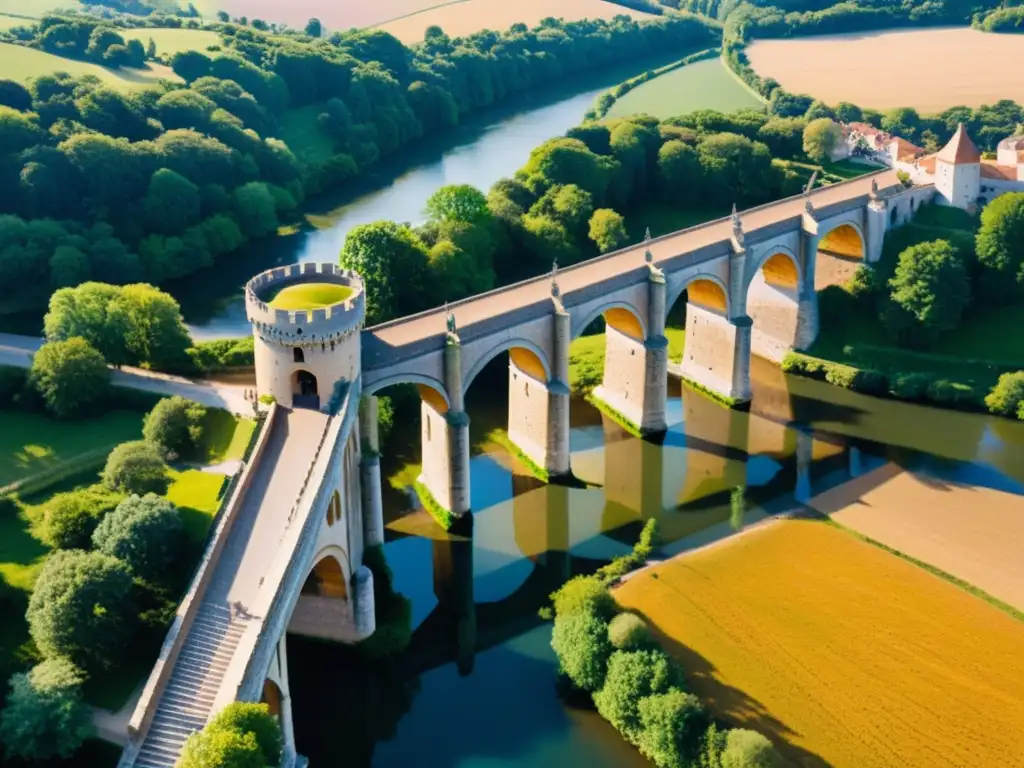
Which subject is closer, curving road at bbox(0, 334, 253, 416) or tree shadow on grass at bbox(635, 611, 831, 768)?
tree shadow on grass at bbox(635, 611, 831, 768)

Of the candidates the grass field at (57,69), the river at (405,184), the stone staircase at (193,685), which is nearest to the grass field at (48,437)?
the stone staircase at (193,685)

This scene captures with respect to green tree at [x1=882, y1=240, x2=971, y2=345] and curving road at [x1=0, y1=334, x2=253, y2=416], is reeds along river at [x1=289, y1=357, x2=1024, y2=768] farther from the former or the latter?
curving road at [x1=0, y1=334, x2=253, y2=416]

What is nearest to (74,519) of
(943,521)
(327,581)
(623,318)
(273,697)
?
(327,581)

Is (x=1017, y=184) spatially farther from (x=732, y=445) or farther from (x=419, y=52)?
(x=419, y=52)

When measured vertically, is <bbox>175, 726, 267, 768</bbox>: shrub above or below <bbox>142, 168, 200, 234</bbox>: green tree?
below

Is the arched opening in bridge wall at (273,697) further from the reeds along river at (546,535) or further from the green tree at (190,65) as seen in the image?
the green tree at (190,65)

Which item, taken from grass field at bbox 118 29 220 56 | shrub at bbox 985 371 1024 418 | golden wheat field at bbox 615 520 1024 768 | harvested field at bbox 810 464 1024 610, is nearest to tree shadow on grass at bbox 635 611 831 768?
golden wheat field at bbox 615 520 1024 768

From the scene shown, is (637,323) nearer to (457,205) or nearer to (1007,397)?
(457,205)
